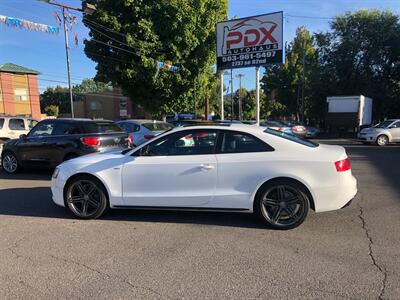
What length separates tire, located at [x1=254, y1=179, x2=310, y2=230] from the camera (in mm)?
5422

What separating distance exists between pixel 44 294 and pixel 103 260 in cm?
88

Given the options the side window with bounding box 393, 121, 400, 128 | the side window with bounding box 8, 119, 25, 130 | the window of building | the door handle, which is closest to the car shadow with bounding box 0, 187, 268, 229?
the door handle

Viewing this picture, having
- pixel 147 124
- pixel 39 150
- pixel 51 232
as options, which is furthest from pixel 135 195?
pixel 147 124

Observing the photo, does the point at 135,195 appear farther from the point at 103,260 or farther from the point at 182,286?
the point at 182,286

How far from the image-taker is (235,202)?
5566 millimetres

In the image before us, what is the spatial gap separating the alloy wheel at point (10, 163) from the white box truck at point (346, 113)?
22921mm

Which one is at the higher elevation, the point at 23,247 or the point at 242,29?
the point at 242,29

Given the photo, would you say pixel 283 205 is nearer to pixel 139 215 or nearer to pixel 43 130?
pixel 139 215

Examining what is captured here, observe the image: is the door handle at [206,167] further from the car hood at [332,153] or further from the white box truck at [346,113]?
the white box truck at [346,113]

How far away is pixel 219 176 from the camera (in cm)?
559

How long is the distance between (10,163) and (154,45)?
46.6 ft

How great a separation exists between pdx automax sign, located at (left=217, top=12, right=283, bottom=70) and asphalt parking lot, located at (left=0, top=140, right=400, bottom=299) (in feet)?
45.3

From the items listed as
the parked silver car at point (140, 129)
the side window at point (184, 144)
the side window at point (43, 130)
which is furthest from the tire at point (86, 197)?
the parked silver car at point (140, 129)

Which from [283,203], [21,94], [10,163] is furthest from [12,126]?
[21,94]
